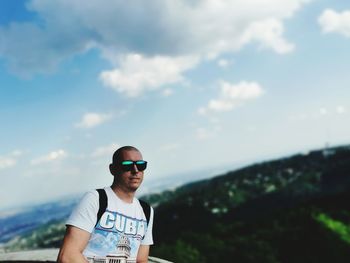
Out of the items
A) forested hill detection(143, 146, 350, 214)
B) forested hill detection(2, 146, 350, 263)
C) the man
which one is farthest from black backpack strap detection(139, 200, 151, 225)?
forested hill detection(143, 146, 350, 214)

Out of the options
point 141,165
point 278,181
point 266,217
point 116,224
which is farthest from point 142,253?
point 278,181

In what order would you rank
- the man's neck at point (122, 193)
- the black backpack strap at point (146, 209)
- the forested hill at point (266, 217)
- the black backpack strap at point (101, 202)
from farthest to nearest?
1. the forested hill at point (266, 217)
2. the black backpack strap at point (146, 209)
3. the man's neck at point (122, 193)
4. the black backpack strap at point (101, 202)

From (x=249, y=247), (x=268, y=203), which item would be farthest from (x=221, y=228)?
(x=268, y=203)

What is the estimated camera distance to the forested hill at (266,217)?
69.3 m

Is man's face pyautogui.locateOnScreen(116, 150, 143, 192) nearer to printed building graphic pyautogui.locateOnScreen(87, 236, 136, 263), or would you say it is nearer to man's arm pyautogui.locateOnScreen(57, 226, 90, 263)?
printed building graphic pyautogui.locateOnScreen(87, 236, 136, 263)

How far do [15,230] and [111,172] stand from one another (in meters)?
209

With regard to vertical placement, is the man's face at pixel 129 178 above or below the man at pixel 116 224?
above

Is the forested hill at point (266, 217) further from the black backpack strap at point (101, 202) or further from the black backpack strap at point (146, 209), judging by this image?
the black backpack strap at point (101, 202)

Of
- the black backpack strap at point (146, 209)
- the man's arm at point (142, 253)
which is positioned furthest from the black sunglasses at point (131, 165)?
the man's arm at point (142, 253)

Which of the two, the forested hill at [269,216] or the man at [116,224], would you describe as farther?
the forested hill at [269,216]

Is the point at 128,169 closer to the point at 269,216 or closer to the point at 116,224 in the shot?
the point at 116,224

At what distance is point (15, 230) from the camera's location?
634ft

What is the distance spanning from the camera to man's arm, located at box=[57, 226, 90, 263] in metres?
3.69

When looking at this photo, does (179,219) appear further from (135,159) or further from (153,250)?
(135,159)
